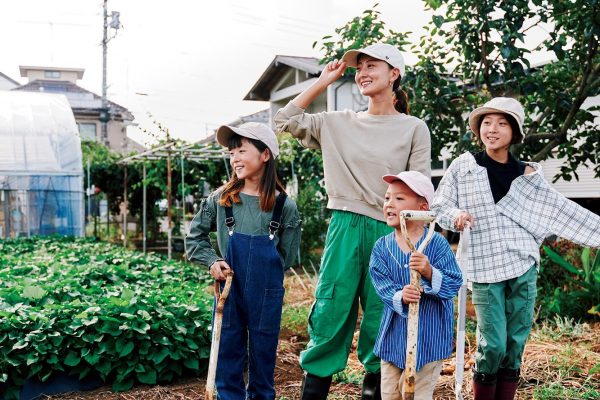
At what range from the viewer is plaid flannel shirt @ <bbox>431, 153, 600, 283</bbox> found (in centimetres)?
317

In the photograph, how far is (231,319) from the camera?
3.04 m

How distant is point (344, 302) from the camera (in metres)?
2.98

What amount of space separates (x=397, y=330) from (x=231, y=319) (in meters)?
0.80

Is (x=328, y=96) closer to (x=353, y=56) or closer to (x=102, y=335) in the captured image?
(x=102, y=335)

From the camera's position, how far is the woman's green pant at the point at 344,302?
2.99m

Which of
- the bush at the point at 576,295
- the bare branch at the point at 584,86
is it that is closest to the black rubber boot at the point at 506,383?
the bush at the point at 576,295

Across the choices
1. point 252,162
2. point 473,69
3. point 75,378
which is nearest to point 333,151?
point 252,162

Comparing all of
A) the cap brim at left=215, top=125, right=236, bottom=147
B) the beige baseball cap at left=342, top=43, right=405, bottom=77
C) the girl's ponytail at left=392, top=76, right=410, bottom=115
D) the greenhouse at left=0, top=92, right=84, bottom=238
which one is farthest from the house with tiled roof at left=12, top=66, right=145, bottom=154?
the beige baseball cap at left=342, top=43, right=405, bottom=77

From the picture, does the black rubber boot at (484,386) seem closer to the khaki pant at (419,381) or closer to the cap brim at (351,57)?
the khaki pant at (419,381)

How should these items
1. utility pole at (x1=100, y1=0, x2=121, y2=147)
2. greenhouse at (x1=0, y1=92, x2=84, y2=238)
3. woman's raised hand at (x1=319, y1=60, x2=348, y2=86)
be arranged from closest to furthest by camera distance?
woman's raised hand at (x1=319, y1=60, x2=348, y2=86), greenhouse at (x1=0, y1=92, x2=84, y2=238), utility pole at (x1=100, y1=0, x2=121, y2=147)

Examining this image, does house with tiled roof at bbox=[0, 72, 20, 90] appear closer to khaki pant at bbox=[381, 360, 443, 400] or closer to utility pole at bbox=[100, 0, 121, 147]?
utility pole at bbox=[100, 0, 121, 147]

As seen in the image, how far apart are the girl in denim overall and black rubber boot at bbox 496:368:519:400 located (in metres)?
1.09

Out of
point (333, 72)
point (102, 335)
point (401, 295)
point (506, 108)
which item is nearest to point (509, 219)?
point (506, 108)

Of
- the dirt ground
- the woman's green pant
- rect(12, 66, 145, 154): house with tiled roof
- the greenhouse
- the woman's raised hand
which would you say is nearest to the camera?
the woman's green pant
